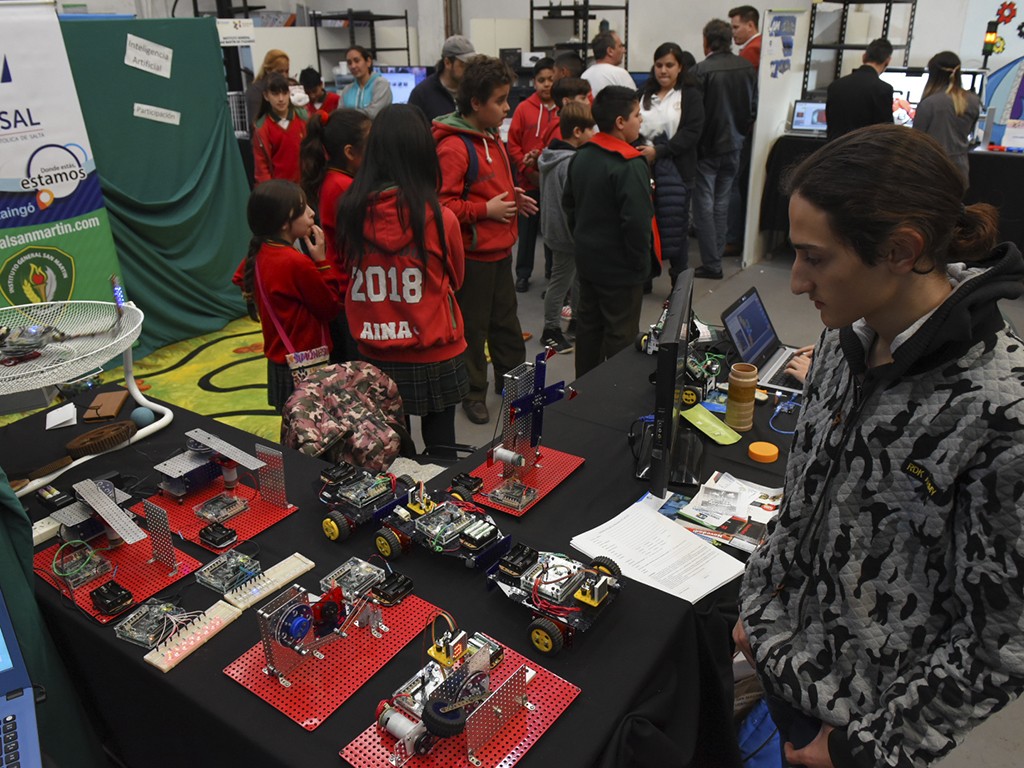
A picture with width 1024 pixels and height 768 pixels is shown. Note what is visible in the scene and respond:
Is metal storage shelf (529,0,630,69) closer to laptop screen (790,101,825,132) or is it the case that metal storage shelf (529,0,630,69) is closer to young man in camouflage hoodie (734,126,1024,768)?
laptop screen (790,101,825,132)

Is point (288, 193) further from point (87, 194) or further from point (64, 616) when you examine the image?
point (87, 194)

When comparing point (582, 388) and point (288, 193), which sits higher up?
point (288, 193)

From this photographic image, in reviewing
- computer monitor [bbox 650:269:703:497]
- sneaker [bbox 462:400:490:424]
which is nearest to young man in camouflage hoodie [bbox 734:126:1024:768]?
computer monitor [bbox 650:269:703:497]

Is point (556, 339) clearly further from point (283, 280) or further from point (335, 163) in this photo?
point (283, 280)

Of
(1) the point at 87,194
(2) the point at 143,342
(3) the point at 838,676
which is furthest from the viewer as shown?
(2) the point at 143,342

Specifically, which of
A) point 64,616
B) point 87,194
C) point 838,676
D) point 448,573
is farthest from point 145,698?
point 87,194

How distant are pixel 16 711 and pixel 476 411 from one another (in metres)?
2.42

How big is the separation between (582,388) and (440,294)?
0.56m

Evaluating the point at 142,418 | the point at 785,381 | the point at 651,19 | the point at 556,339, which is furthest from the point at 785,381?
the point at 651,19

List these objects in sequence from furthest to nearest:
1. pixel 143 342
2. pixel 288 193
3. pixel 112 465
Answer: pixel 143 342
pixel 288 193
pixel 112 465

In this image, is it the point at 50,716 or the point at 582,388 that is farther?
the point at 582,388

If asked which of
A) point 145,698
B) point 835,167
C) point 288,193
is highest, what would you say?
point 835,167

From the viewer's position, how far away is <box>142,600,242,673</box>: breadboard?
1361 millimetres

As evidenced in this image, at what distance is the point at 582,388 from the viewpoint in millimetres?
2428
